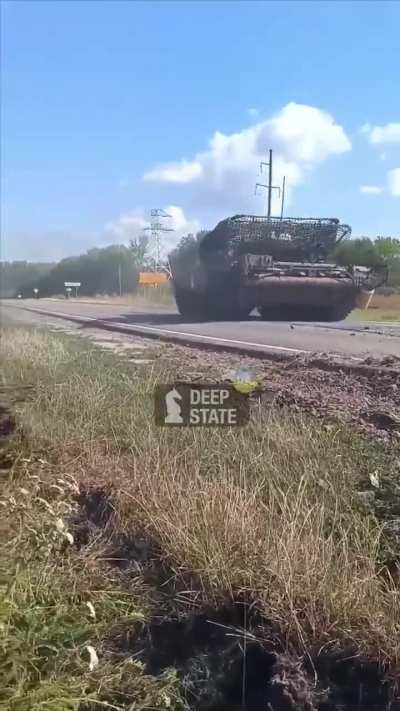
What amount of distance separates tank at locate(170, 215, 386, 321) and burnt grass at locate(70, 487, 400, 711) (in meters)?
8.79

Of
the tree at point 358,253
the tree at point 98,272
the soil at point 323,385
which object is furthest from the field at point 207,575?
the tree at point 358,253

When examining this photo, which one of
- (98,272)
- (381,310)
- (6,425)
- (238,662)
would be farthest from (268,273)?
(238,662)

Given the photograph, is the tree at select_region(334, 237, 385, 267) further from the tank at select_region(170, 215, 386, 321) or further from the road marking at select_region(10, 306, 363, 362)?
the road marking at select_region(10, 306, 363, 362)

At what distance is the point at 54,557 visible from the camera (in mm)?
3008

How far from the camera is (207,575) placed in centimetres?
273

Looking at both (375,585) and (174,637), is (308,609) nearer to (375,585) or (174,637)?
(375,585)

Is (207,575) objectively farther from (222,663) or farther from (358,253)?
(358,253)

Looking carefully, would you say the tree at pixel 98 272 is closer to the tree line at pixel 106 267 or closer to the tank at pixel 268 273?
the tree line at pixel 106 267

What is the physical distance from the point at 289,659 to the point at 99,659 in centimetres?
65

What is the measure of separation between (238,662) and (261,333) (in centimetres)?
1049

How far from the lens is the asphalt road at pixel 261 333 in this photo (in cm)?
998

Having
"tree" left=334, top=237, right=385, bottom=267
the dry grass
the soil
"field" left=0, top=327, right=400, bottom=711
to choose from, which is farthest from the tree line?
"field" left=0, top=327, right=400, bottom=711

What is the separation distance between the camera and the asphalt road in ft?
32.8

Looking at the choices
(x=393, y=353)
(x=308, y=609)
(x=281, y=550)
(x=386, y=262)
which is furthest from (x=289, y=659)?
(x=386, y=262)
